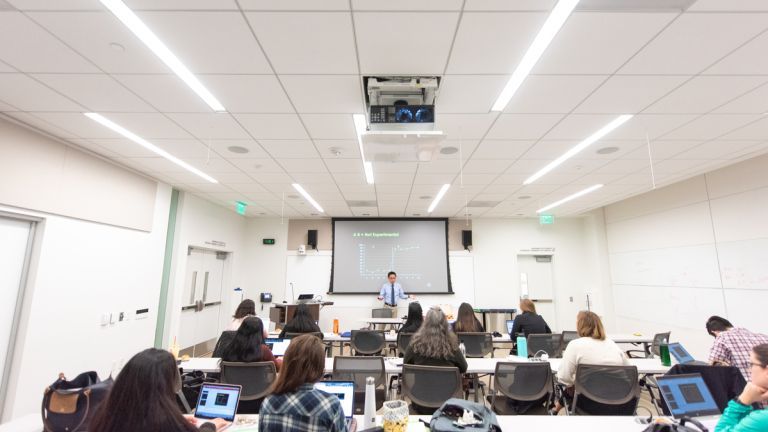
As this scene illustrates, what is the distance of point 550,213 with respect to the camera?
869 centimetres

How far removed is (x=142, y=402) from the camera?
1388 millimetres

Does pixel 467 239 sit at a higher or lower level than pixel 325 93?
lower

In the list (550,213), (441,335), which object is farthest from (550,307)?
(441,335)

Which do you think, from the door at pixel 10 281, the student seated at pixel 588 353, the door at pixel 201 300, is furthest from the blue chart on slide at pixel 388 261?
the door at pixel 10 281

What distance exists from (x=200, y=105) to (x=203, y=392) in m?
2.43

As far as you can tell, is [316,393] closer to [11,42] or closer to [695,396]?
[695,396]

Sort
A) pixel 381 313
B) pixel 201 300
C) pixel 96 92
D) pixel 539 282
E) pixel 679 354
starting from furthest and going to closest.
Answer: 1. pixel 539 282
2. pixel 381 313
3. pixel 201 300
4. pixel 679 354
5. pixel 96 92

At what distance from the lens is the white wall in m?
4.88

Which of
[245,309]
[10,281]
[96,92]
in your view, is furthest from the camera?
[245,309]

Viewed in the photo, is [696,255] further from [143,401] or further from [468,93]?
[143,401]

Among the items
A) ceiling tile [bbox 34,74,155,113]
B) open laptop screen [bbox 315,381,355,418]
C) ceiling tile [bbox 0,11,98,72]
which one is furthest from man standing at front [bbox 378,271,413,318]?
ceiling tile [bbox 0,11,98,72]

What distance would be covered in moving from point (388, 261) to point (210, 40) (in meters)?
7.24

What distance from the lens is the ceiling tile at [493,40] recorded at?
6.83 feet

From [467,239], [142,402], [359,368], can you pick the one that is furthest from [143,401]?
[467,239]
